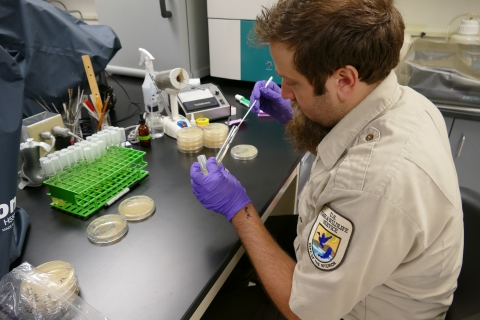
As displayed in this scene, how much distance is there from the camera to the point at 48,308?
2.19 feet

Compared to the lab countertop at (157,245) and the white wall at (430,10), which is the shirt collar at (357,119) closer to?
the lab countertop at (157,245)

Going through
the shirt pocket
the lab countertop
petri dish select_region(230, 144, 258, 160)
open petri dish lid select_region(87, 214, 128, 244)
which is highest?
the shirt pocket

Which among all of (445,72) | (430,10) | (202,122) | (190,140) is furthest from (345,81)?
(430,10)

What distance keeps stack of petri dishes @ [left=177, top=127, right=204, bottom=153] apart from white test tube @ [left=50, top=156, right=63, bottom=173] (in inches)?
17.4

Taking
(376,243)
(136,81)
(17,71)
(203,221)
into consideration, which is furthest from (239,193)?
(136,81)

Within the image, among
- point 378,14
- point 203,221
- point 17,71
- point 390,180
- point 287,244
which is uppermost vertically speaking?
point 378,14

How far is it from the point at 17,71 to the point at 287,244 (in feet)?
3.56

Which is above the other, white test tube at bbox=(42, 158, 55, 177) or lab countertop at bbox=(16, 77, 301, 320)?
white test tube at bbox=(42, 158, 55, 177)

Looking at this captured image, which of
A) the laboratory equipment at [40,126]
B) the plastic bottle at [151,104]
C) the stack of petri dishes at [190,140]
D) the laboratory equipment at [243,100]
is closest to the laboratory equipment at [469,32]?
the laboratory equipment at [243,100]

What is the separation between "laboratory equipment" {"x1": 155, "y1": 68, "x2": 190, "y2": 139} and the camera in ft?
4.49

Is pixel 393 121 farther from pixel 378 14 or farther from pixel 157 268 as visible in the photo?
pixel 157 268

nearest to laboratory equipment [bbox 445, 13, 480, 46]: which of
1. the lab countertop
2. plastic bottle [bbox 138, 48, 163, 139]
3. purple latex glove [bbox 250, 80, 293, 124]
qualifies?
purple latex glove [bbox 250, 80, 293, 124]

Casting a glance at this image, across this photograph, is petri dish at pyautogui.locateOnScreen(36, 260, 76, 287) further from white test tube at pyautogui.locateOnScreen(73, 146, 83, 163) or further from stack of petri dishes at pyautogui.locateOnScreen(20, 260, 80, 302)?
white test tube at pyautogui.locateOnScreen(73, 146, 83, 163)

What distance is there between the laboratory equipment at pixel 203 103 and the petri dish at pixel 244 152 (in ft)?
1.01
